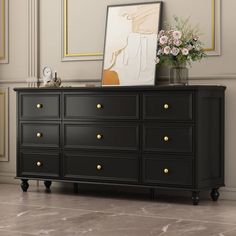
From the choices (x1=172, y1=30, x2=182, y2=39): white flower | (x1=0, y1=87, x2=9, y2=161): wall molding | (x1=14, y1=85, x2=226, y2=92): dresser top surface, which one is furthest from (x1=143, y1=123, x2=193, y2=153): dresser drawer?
(x1=0, y1=87, x2=9, y2=161): wall molding

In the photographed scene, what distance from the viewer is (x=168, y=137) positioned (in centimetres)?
504

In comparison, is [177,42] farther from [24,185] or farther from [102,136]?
[24,185]

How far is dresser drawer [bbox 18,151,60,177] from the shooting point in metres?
5.53

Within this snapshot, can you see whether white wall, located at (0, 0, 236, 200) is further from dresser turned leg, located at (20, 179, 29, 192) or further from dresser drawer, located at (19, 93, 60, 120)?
dresser turned leg, located at (20, 179, 29, 192)

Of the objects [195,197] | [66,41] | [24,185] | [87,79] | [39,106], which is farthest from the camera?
[66,41]

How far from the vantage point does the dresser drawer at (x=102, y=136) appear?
5.19 metres

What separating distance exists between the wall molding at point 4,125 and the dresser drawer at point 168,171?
5.59 feet

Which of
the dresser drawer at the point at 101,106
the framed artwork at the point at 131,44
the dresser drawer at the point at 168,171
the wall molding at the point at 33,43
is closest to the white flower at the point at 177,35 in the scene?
the framed artwork at the point at 131,44

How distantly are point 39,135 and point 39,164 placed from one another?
0.78 ft

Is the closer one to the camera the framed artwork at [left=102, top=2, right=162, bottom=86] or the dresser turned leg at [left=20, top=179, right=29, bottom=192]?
the framed artwork at [left=102, top=2, right=162, bottom=86]

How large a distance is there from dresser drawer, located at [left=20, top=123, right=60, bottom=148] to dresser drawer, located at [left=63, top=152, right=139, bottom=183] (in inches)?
6.9

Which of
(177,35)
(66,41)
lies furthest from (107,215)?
(66,41)

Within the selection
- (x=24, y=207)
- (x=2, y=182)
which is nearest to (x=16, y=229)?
(x=24, y=207)

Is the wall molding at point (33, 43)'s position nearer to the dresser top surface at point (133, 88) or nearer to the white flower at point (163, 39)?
the dresser top surface at point (133, 88)
